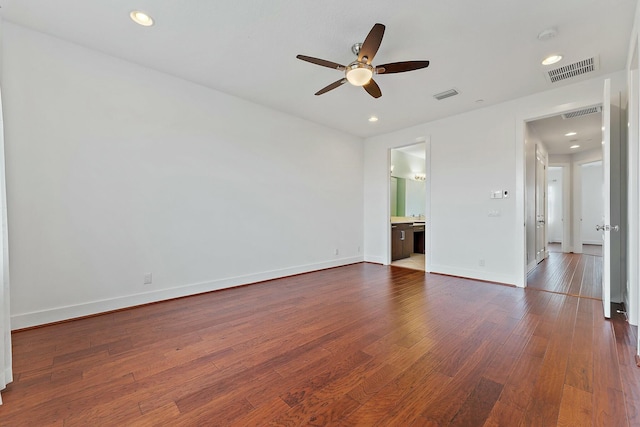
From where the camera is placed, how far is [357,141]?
6.02 meters

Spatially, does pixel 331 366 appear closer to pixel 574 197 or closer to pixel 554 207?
pixel 574 197

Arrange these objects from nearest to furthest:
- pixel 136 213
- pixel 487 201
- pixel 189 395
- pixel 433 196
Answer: pixel 189 395, pixel 136 213, pixel 487 201, pixel 433 196

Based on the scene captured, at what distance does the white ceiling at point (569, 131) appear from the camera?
15.5 feet

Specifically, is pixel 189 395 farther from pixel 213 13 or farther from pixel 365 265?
pixel 365 265

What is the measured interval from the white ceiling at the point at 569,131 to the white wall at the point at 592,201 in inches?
122

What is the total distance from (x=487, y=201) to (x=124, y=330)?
5033mm

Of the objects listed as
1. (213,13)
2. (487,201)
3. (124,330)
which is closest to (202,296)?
(124,330)

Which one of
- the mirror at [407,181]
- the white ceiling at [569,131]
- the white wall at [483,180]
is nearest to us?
the white wall at [483,180]

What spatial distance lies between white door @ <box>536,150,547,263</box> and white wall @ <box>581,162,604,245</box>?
414 centimetres

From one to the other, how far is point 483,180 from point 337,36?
3261mm

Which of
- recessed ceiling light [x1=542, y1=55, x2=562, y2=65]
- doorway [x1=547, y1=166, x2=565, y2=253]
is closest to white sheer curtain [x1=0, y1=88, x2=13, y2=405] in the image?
recessed ceiling light [x1=542, y1=55, x2=562, y2=65]

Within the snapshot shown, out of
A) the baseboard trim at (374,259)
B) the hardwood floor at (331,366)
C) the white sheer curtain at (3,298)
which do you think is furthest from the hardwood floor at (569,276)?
the white sheer curtain at (3,298)

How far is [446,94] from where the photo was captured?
3854 mm

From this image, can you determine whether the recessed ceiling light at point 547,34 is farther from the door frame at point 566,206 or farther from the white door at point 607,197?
the door frame at point 566,206
